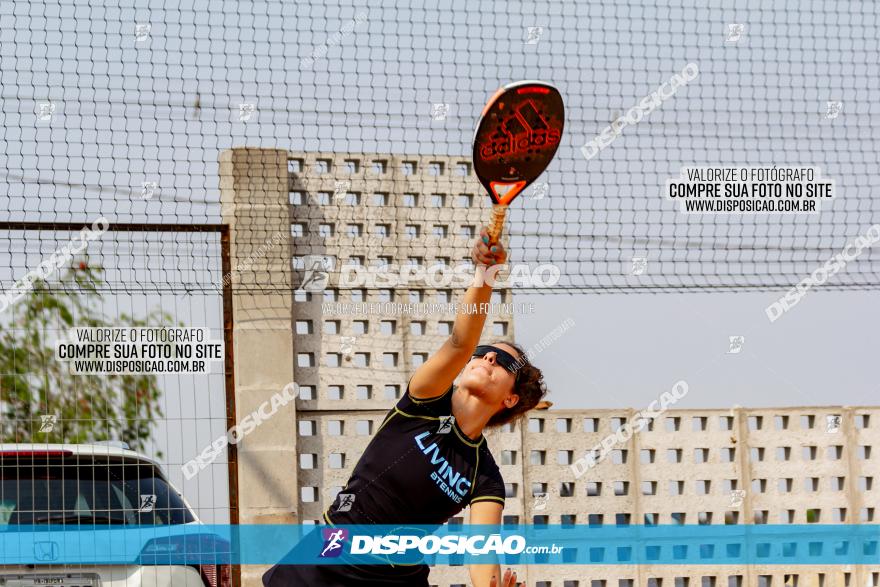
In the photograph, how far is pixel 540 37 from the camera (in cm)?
792

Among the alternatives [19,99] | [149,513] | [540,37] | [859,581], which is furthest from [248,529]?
[859,581]

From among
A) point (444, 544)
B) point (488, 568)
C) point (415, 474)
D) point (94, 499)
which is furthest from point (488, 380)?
point (444, 544)

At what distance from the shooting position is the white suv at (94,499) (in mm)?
6086

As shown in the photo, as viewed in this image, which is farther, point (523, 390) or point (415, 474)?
point (523, 390)

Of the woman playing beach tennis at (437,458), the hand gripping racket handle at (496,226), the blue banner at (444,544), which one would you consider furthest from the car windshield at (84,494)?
the hand gripping racket handle at (496,226)

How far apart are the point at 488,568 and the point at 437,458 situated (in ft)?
1.49

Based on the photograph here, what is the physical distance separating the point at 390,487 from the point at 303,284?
311cm

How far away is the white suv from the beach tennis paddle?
2.48 metres

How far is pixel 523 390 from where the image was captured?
198 inches

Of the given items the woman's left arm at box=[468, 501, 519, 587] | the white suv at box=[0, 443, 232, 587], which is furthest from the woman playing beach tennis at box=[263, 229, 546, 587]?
the white suv at box=[0, 443, 232, 587]

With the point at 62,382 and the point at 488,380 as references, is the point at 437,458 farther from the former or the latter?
the point at 62,382

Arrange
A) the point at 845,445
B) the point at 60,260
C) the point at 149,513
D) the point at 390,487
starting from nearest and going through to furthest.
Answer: the point at 390,487, the point at 149,513, the point at 60,260, the point at 845,445

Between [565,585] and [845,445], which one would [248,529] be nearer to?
[565,585]

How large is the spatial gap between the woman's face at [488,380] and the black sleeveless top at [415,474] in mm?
106
